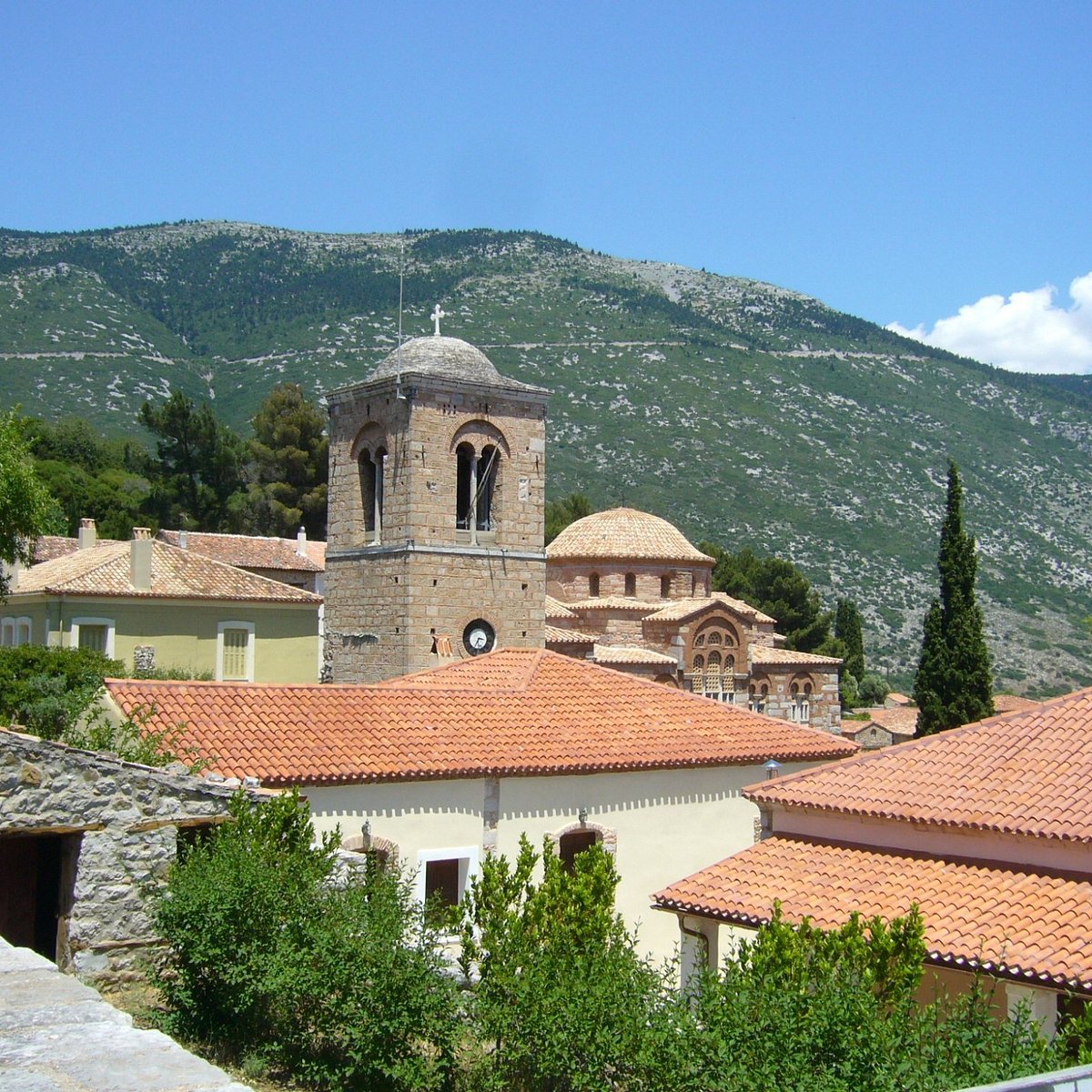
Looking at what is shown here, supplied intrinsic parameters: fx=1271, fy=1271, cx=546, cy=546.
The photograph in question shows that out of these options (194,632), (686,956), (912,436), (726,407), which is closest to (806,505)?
(726,407)

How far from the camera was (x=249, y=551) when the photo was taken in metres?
41.1

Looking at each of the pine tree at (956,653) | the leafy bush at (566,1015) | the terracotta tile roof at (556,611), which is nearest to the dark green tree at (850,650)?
the pine tree at (956,653)

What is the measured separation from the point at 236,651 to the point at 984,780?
2199cm

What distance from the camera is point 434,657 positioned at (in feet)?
77.2

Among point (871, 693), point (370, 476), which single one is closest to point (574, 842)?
point (370, 476)

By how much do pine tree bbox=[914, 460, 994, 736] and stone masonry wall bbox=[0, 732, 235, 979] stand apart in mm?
28378

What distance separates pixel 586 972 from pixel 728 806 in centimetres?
866

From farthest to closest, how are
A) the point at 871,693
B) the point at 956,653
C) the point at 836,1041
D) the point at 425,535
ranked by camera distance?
1. the point at 871,693
2. the point at 956,653
3. the point at 425,535
4. the point at 836,1041

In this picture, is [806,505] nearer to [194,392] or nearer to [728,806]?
[194,392]

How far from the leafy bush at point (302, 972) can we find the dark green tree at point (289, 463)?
42658 millimetres

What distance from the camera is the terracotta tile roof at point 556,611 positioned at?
121 feet

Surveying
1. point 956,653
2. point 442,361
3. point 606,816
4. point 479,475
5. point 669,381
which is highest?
point 669,381

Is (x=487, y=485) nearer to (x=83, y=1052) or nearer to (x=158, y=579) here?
(x=158, y=579)

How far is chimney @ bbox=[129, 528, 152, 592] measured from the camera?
97.1 feet
